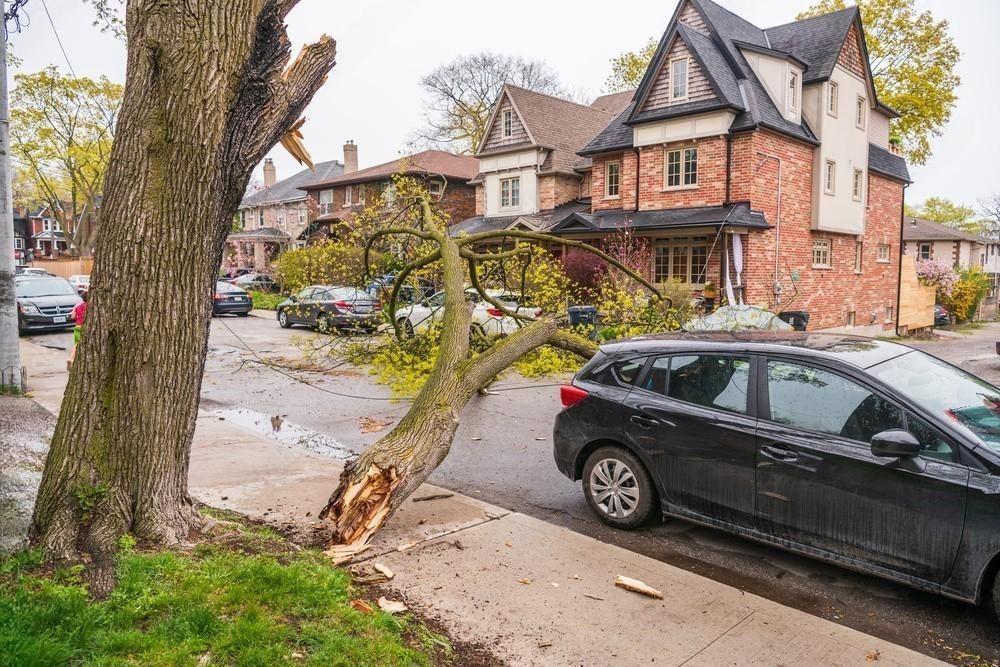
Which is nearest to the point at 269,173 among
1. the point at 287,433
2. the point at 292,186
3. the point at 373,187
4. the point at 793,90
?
the point at 292,186

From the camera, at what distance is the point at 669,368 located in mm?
5637

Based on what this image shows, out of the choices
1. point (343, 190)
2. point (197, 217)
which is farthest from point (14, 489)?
point (343, 190)

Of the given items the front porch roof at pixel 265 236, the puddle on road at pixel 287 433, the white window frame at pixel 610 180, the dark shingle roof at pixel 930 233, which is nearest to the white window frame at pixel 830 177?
the white window frame at pixel 610 180

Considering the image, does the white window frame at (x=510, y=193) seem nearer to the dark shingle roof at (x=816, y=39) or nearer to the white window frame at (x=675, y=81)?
the white window frame at (x=675, y=81)

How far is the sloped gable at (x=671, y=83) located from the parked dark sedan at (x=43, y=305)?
19.2 metres

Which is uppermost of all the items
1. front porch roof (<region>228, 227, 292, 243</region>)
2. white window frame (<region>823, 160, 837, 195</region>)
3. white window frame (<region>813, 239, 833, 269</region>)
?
white window frame (<region>823, 160, 837, 195</region>)

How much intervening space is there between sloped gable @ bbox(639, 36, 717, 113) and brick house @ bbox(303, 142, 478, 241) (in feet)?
51.3

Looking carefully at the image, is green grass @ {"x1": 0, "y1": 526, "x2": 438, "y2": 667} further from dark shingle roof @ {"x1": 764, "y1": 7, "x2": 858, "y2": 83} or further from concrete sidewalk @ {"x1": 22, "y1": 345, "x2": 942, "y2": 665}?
dark shingle roof @ {"x1": 764, "y1": 7, "x2": 858, "y2": 83}

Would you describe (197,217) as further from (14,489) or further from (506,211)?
(506,211)

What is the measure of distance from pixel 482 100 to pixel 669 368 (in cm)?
4663

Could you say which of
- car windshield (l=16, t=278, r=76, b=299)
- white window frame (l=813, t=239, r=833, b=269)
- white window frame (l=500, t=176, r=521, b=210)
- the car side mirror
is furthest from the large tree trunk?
white window frame (l=500, t=176, r=521, b=210)

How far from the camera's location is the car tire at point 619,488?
5.62 m

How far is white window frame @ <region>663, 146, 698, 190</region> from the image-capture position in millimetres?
22328

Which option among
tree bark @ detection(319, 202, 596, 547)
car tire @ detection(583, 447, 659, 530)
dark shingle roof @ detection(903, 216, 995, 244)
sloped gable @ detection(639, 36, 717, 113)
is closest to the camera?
tree bark @ detection(319, 202, 596, 547)
